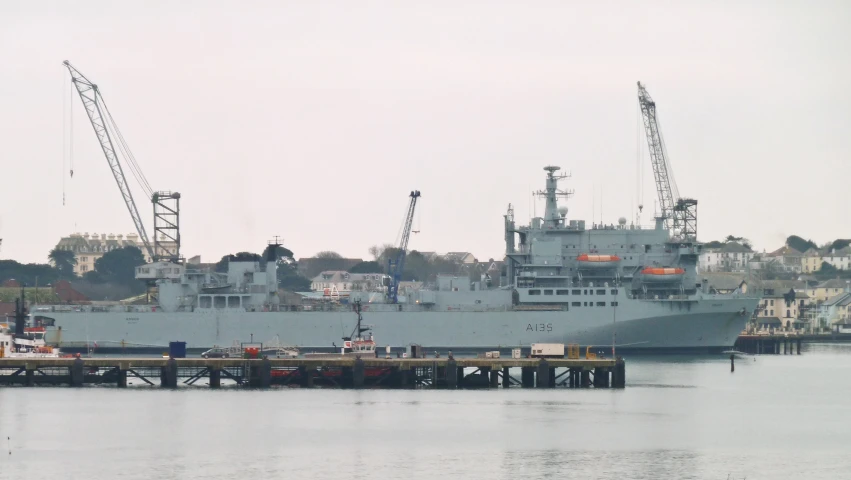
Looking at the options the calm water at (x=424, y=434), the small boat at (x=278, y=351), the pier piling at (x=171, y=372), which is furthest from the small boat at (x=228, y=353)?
the calm water at (x=424, y=434)

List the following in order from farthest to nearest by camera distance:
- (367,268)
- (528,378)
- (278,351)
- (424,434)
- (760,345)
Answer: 1. (367,268)
2. (760,345)
3. (278,351)
4. (528,378)
5. (424,434)

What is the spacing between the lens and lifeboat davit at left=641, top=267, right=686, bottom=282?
91000mm

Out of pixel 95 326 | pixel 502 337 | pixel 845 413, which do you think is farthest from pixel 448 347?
pixel 845 413

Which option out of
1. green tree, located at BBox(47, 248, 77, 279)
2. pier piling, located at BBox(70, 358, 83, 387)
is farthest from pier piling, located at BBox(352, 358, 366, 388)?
green tree, located at BBox(47, 248, 77, 279)

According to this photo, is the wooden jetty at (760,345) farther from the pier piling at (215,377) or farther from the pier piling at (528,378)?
the pier piling at (215,377)

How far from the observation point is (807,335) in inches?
5635

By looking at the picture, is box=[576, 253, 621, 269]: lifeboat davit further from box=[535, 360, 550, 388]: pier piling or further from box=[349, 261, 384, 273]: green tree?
box=[349, 261, 384, 273]: green tree

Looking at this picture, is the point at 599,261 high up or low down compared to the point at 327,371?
→ up

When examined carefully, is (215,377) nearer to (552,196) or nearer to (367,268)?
Answer: (552,196)

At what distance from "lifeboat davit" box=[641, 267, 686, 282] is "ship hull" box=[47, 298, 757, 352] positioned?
1.51 meters

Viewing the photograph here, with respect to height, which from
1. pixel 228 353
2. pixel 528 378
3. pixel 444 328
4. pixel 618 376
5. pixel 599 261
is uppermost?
pixel 599 261

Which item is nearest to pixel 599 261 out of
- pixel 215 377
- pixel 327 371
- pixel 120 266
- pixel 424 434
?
pixel 327 371

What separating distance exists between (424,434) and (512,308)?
41709mm

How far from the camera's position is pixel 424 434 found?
50.6 meters
